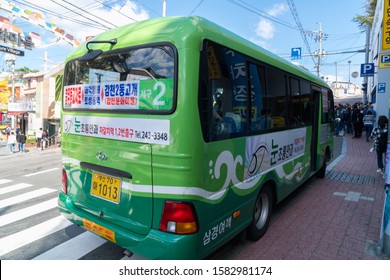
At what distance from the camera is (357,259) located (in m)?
3.30

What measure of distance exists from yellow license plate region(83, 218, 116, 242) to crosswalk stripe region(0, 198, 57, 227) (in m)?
2.58

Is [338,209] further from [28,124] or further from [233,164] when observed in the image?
[28,124]

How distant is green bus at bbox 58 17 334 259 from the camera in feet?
7.77

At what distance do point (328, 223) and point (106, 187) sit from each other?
3620 mm

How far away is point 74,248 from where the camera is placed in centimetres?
357

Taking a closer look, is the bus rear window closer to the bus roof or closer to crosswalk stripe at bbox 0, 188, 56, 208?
the bus roof

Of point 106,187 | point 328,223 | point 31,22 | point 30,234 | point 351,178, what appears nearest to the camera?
point 106,187

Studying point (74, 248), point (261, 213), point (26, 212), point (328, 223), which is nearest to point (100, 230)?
point (74, 248)

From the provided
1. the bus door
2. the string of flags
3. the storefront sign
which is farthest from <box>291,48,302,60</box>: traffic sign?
the storefront sign

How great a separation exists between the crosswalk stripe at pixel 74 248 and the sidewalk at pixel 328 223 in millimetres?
2029

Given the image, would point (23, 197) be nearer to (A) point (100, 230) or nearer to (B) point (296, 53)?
(A) point (100, 230)

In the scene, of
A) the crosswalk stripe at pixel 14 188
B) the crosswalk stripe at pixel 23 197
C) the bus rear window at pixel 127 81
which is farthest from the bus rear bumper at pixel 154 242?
the crosswalk stripe at pixel 14 188

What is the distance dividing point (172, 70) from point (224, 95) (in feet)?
2.19

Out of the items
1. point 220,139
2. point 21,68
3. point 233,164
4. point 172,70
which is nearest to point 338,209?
point 233,164
